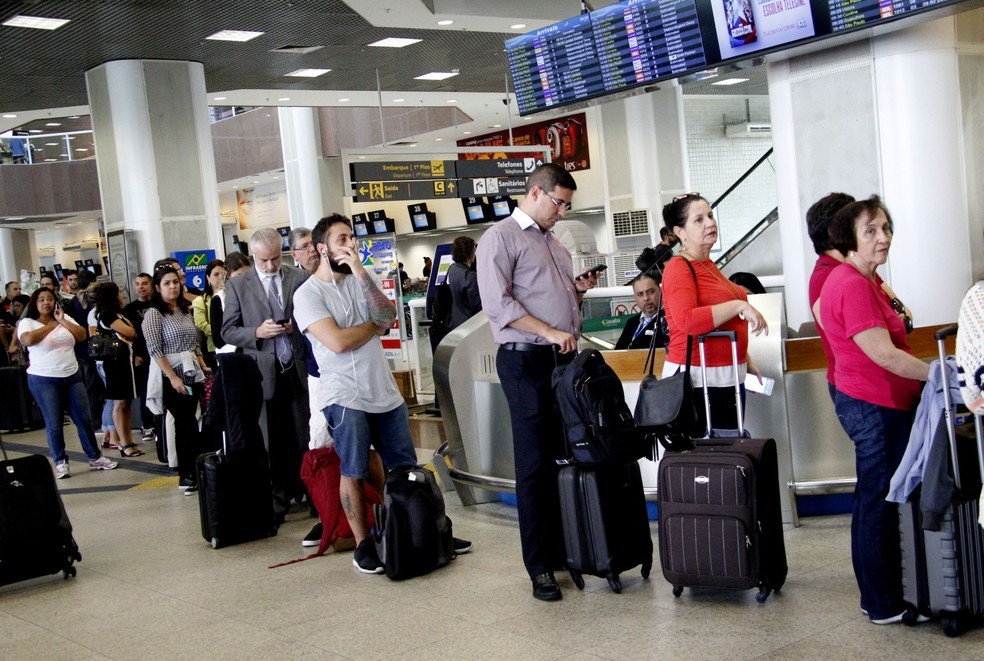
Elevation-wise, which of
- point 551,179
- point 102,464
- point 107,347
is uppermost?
point 551,179

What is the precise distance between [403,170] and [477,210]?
7.11m

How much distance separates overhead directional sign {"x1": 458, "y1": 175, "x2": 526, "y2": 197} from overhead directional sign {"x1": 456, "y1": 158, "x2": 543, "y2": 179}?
6cm

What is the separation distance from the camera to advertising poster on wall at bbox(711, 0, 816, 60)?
5828 millimetres

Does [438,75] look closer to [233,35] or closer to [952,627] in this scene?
[233,35]

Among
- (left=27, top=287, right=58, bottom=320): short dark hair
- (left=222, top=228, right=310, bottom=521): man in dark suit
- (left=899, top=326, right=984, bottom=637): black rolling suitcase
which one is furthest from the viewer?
(left=27, top=287, right=58, bottom=320): short dark hair

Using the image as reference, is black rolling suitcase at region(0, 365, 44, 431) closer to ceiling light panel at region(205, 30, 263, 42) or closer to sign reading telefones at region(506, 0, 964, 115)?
ceiling light panel at region(205, 30, 263, 42)

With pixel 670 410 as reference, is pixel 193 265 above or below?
above

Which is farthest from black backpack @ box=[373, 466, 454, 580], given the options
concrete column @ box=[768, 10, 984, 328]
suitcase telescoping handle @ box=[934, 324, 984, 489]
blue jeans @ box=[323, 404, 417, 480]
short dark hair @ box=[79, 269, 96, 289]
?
short dark hair @ box=[79, 269, 96, 289]

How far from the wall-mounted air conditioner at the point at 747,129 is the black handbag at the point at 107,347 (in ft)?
39.0

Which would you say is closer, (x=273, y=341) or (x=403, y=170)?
(x=273, y=341)

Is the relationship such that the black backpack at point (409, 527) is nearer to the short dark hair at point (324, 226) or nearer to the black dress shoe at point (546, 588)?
the black dress shoe at point (546, 588)

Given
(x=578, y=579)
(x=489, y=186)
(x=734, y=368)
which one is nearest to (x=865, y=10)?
(x=734, y=368)

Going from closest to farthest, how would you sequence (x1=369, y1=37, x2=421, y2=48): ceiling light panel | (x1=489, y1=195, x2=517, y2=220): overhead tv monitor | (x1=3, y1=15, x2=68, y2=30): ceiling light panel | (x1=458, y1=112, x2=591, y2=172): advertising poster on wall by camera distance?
1. (x1=3, y1=15, x2=68, y2=30): ceiling light panel
2. (x1=369, y1=37, x2=421, y2=48): ceiling light panel
3. (x1=458, y1=112, x2=591, y2=172): advertising poster on wall
4. (x1=489, y1=195, x2=517, y2=220): overhead tv monitor

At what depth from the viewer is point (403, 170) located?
45.2ft
